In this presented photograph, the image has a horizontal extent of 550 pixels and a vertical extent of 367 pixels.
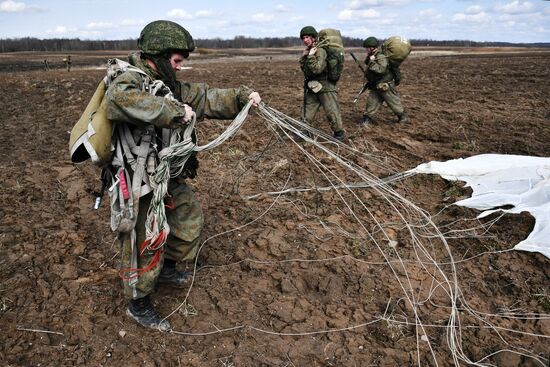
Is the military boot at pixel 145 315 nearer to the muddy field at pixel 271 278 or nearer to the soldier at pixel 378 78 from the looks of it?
the muddy field at pixel 271 278

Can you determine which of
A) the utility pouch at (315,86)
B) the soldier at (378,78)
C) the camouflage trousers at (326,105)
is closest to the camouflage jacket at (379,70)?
the soldier at (378,78)

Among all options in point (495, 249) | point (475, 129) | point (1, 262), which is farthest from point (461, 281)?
point (475, 129)

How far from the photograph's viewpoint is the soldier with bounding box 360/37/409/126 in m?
7.43

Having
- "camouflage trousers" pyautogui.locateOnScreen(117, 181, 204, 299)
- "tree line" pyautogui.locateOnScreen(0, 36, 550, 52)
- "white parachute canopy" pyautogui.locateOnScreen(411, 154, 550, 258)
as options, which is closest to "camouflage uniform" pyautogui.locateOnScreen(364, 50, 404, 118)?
"white parachute canopy" pyautogui.locateOnScreen(411, 154, 550, 258)

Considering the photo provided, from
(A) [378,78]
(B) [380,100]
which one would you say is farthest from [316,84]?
(B) [380,100]

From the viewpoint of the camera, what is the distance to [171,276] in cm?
351

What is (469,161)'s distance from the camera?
5777mm

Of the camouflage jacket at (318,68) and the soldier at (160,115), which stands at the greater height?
the camouflage jacket at (318,68)

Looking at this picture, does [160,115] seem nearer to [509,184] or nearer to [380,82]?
[509,184]

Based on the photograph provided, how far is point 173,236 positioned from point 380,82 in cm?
557

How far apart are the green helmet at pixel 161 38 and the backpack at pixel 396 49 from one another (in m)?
5.54

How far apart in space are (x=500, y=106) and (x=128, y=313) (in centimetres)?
904

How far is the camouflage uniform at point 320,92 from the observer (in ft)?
21.2

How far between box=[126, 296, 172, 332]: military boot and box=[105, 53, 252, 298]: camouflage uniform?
13 centimetres
